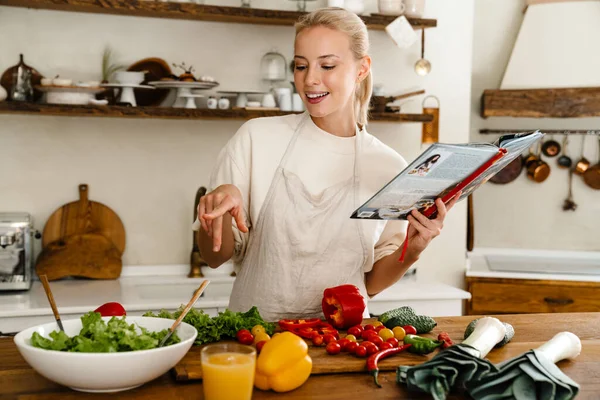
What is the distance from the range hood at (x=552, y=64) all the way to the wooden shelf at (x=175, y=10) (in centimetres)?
90

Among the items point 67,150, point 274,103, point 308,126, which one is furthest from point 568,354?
point 67,150

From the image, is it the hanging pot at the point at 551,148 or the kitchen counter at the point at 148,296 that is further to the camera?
the hanging pot at the point at 551,148

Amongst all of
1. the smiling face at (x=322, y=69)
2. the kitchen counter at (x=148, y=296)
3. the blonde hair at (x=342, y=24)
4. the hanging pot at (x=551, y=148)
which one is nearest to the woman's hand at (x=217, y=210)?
the smiling face at (x=322, y=69)

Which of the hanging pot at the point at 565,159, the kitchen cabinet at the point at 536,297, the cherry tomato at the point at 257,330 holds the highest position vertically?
the hanging pot at the point at 565,159

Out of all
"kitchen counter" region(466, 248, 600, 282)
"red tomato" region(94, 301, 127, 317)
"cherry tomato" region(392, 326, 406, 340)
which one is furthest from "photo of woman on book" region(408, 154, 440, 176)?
"kitchen counter" region(466, 248, 600, 282)

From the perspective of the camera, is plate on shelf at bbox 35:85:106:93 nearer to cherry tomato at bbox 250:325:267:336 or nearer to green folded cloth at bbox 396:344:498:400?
cherry tomato at bbox 250:325:267:336

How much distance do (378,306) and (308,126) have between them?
1.25m

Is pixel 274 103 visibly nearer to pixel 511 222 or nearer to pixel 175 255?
pixel 175 255

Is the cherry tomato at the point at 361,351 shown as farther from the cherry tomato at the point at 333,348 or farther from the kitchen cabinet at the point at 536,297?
the kitchen cabinet at the point at 536,297

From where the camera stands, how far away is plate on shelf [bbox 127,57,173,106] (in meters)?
3.46

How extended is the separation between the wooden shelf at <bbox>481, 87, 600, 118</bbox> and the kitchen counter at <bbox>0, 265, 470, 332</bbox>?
106 centimetres

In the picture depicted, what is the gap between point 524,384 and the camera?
1326 millimetres

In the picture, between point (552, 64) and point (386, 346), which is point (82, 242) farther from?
point (552, 64)

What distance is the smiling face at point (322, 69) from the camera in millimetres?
2098
